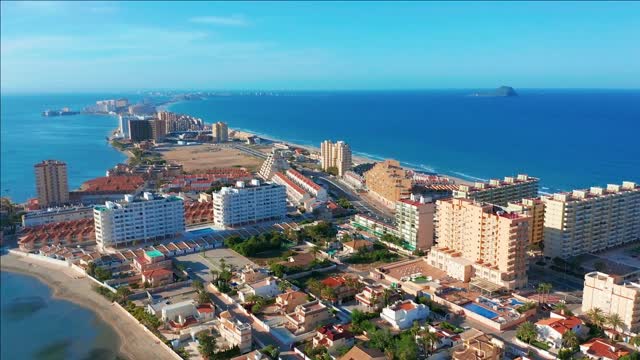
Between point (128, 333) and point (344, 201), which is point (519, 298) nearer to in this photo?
point (128, 333)

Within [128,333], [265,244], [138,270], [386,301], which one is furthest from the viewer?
[265,244]

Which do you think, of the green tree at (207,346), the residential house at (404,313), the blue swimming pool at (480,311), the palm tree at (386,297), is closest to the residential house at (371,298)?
the palm tree at (386,297)

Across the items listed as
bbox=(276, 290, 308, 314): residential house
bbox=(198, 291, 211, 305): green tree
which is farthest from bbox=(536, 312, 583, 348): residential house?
bbox=(198, 291, 211, 305): green tree

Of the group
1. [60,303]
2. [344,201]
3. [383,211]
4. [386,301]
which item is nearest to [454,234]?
[386,301]

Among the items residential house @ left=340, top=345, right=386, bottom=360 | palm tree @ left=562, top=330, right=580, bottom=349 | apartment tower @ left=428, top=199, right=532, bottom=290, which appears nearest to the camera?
residential house @ left=340, top=345, right=386, bottom=360

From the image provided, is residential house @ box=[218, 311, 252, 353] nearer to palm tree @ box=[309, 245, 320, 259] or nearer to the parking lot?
the parking lot

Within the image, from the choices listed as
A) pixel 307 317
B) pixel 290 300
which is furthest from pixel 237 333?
pixel 290 300
